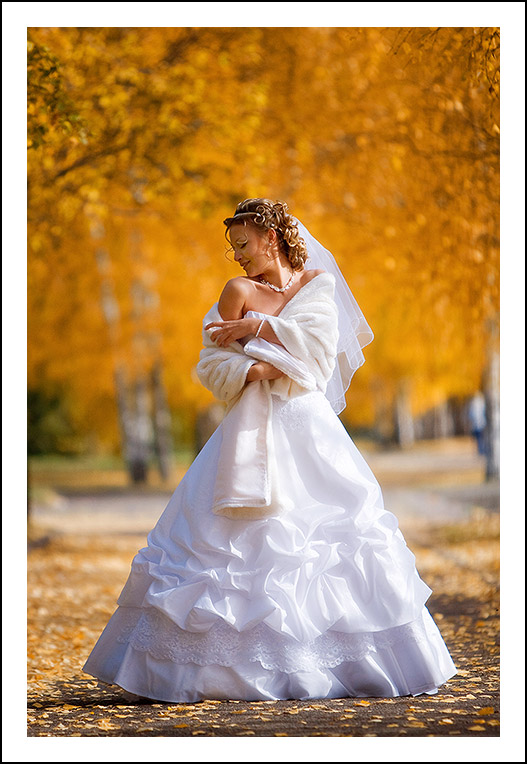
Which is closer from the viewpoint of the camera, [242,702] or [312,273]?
[242,702]

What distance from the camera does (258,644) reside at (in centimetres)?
410

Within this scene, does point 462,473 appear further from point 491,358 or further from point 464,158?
point 464,158

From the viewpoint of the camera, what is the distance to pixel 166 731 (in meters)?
3.70

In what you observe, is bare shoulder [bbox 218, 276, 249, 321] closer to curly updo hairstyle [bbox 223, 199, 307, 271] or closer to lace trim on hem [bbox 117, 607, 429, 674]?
curly updo hairstyle [bbox 223, 199, 307, 271]

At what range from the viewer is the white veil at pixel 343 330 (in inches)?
193

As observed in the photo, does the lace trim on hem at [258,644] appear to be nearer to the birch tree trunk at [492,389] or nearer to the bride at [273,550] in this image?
the bride at [273,550]

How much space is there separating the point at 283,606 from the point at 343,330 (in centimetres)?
159

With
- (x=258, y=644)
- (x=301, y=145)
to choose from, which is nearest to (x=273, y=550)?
(x=258, y=644)

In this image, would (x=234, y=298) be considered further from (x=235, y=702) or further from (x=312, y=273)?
(x=235, y=702)

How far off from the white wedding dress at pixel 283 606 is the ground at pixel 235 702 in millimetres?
116

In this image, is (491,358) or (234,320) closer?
(234,320)

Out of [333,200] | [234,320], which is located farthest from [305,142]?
[234,320]

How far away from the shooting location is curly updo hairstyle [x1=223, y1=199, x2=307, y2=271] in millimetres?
4547

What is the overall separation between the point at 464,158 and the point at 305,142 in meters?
3.27
